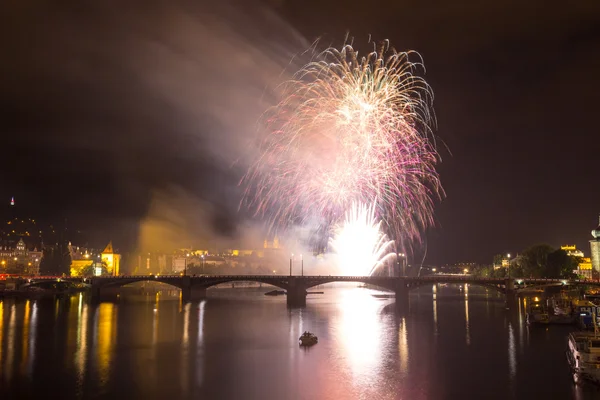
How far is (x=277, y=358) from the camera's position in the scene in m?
36.8

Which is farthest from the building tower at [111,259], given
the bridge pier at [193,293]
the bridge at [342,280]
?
the bridge pier at [193,293]

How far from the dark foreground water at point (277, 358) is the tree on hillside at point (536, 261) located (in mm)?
42080

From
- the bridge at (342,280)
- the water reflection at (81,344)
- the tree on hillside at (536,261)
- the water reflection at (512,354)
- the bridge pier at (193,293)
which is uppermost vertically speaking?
the tree on hillside at (536,261)

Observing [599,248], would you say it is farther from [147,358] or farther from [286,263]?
[147,358]

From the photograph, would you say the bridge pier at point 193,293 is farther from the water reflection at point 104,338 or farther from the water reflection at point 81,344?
the water reflection at point 81,344

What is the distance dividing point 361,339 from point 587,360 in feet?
63.9

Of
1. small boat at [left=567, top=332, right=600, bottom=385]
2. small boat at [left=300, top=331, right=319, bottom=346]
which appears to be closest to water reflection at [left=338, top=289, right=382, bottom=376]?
small boat at [left=300, top=331, right=319, bottom=346]

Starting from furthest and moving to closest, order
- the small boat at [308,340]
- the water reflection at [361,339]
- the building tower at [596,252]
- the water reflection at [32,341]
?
1. the building tower at [596,252]
2. the small boat at [308,340]
3. the water reflection at [361,339]
4. the water reflection at [32,341]

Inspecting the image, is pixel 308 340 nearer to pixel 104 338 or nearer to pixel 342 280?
pixel 104 338

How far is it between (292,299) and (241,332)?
3069 centimetres

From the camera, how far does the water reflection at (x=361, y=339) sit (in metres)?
34.5

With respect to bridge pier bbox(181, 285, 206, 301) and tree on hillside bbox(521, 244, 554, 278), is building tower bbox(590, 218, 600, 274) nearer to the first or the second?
tree on hillside bbox(521, 244, 554, 278)

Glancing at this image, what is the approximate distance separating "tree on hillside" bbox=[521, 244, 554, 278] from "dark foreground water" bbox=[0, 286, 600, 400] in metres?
42.1

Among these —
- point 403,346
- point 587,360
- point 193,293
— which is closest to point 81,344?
point 403,346
